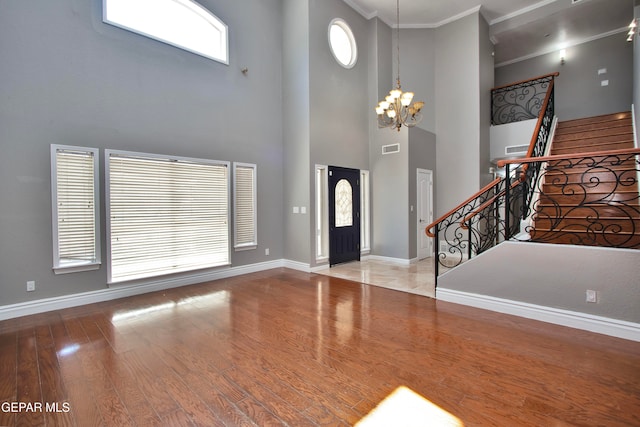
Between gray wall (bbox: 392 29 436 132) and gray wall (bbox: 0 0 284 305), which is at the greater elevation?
gray wall (bbox: 392 29 436 132)

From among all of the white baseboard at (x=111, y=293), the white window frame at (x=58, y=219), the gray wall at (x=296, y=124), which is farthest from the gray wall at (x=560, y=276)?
the white window frame at (x=58, y=219)

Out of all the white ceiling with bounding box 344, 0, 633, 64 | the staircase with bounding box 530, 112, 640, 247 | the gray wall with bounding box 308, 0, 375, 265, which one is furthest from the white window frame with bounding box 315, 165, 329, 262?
the white ceiling with bounding box 344, 0, 633, 64

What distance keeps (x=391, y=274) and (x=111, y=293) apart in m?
4.67

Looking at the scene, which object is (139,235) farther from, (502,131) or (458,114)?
(502,131)

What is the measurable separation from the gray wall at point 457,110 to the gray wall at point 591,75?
10.5 feet

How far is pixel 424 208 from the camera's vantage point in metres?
7.23

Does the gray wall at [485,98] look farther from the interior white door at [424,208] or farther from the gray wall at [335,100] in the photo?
the gray wall at [335,100]

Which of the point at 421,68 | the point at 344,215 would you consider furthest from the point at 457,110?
the point at 344,215

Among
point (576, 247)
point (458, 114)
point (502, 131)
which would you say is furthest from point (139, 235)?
point (502, 131)

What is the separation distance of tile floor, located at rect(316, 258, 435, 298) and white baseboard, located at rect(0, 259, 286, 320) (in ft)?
6.26

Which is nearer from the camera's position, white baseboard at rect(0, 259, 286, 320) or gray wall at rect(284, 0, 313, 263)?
→ white baseboard at rect(0, 259, 286, 320)

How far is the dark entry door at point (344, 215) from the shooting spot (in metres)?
6.41

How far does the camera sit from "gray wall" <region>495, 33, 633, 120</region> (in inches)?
297

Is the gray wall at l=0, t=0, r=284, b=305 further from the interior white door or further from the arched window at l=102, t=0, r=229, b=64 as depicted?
the interior white door
